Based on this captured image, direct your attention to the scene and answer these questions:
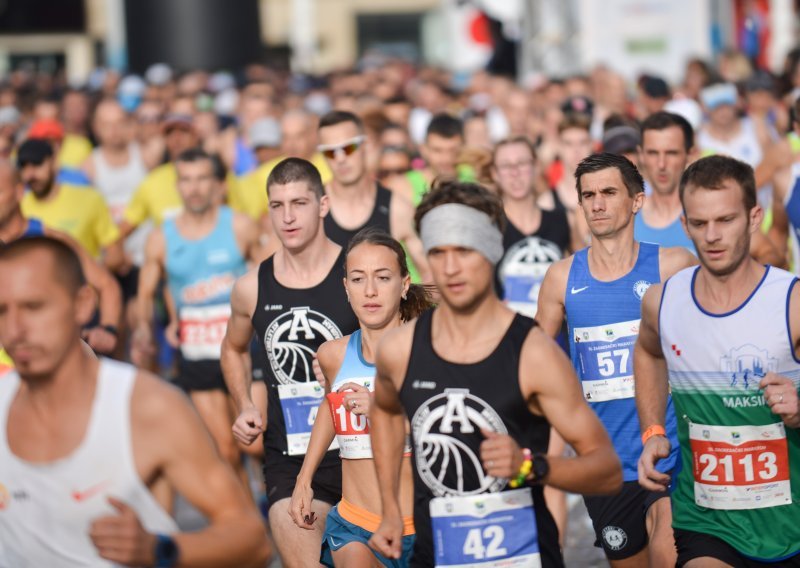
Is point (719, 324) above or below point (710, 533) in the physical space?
above

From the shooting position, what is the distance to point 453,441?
4.45 metres

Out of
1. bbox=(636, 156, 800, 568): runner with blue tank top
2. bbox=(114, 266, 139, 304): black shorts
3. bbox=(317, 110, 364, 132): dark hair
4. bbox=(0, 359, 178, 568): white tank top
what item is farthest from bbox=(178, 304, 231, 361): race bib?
bbox=(0, 359, 178, 568): white tank top

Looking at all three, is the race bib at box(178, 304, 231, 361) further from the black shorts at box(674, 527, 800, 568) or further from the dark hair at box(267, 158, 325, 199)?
the black shorts at box(674, 527, 800, 568)

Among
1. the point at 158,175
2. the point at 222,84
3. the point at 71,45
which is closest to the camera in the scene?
the point at 158,175

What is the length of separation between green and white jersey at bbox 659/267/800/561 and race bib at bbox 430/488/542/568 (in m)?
0.87

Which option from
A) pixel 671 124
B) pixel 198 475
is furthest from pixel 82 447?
pixel 671 124

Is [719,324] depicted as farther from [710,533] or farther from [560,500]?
[560,500]

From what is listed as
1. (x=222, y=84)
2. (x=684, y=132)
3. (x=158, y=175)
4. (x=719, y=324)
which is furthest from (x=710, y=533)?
(x=222, y=84)

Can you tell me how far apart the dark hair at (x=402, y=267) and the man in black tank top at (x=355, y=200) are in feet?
6.88

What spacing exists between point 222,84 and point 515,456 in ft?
56.9

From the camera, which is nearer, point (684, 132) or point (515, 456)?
point (515, 456)

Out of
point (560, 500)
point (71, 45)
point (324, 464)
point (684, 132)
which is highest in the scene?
point (71, 45)

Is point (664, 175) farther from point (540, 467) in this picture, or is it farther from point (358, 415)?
point (540, 467)

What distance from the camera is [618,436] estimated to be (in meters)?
6.26
